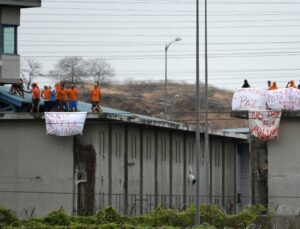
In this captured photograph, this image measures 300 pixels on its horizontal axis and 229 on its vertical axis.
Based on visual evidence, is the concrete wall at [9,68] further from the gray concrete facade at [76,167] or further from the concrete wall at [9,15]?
the gray concrete facade at [76,167]

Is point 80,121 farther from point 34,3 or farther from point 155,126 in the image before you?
point 34,3

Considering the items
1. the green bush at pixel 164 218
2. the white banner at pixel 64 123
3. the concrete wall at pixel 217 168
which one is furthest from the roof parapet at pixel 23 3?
the green bush at pixel 164 218

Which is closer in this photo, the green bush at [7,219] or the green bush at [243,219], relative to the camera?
the green bush at [7,219]

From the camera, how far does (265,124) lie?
151ft

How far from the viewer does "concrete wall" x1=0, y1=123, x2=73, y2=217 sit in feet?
162

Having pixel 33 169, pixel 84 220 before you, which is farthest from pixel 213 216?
pixel 33 169

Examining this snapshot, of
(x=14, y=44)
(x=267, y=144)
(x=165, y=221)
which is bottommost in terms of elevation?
(x=165, y=221)

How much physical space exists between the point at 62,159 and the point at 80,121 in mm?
1926

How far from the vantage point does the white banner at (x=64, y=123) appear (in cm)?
4894

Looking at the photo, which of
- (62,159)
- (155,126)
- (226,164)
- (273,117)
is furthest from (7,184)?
(226,164)

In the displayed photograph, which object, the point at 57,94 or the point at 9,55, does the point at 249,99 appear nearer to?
the point at 57,94

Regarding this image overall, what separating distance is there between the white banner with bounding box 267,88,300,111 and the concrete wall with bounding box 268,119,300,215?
1.96 ft

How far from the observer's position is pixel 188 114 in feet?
422

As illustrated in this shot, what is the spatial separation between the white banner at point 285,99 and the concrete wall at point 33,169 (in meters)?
9.14
